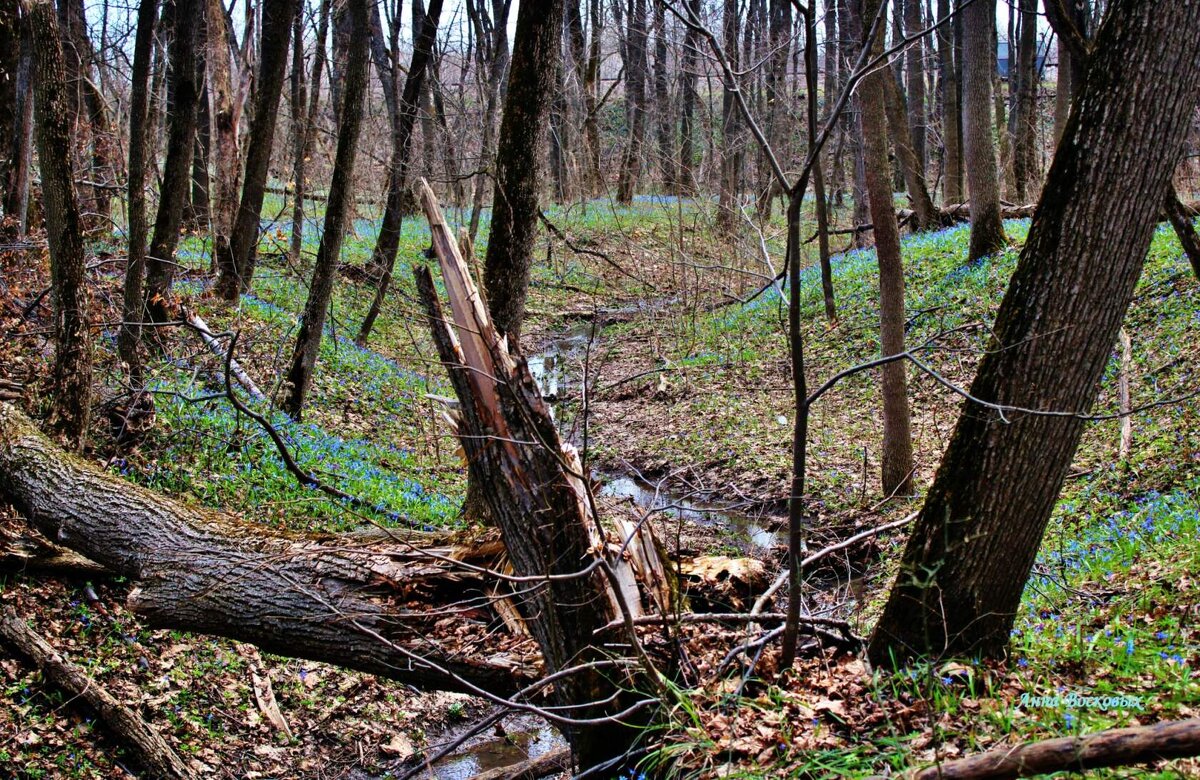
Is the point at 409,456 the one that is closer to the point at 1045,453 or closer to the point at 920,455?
the point at 920,455

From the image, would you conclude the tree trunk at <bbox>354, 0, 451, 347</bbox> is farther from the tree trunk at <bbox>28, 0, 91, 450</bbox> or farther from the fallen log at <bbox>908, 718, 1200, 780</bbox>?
the fallen log at <bbox>908, 718, 1200, 780</bbox>

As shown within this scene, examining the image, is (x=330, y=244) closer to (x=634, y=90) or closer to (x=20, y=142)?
(x=20, y=142)

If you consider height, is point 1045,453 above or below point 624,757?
above

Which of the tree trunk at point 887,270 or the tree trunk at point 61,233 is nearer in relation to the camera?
the tree trunk at point 61,233

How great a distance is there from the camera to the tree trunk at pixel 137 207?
26.7 feet

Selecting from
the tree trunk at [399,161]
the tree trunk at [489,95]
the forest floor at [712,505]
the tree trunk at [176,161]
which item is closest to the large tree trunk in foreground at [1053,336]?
the forest floor at [712,505]

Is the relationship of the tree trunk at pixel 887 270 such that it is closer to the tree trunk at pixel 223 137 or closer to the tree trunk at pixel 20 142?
the tree trunk at pixel 20 142

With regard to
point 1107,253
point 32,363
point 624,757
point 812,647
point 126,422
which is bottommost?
point 624,757

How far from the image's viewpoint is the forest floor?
3.53m

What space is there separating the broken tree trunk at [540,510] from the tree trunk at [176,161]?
6.24 m

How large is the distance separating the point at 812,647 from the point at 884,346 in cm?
526

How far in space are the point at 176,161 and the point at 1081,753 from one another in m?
9.99

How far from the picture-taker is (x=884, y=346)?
879 cm

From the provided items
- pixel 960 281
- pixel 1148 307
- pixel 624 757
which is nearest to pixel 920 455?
pixel 1148 307
